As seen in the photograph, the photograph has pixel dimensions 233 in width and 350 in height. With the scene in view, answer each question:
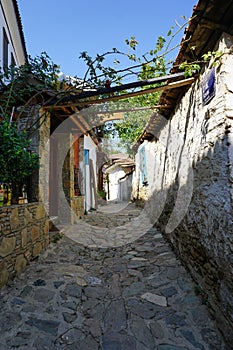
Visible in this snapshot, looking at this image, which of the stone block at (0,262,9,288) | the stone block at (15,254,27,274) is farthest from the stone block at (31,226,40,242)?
the stone block at (0,262,9,288)

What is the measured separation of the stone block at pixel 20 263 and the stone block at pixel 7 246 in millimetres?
234

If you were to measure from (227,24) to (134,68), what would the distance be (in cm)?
134

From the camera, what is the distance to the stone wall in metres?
2.66

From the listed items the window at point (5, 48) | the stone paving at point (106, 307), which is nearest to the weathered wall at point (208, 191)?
the stone paving at point (106, 307)

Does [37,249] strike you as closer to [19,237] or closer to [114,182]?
[19,237]

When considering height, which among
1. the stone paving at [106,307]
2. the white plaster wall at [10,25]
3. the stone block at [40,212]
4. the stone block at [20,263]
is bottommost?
the stone paving at [106,307]

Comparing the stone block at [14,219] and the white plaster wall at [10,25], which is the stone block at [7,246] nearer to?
the stone block at [14,219]

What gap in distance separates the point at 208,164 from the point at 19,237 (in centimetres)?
266

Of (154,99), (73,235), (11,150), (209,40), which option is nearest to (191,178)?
(209,40)

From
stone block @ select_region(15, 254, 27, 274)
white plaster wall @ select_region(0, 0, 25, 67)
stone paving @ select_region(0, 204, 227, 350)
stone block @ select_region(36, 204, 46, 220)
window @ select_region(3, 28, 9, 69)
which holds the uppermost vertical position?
white plaster wall @ select_region(0, 0, 25, 67)

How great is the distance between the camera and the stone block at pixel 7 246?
263cm

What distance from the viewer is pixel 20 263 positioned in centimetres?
304

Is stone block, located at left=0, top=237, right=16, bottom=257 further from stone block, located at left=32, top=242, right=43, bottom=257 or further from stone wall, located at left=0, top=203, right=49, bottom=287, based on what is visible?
stone block, located at left=32, top=242, right=43, bottom=257

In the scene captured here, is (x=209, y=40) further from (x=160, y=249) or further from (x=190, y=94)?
(x=160, y=249)
